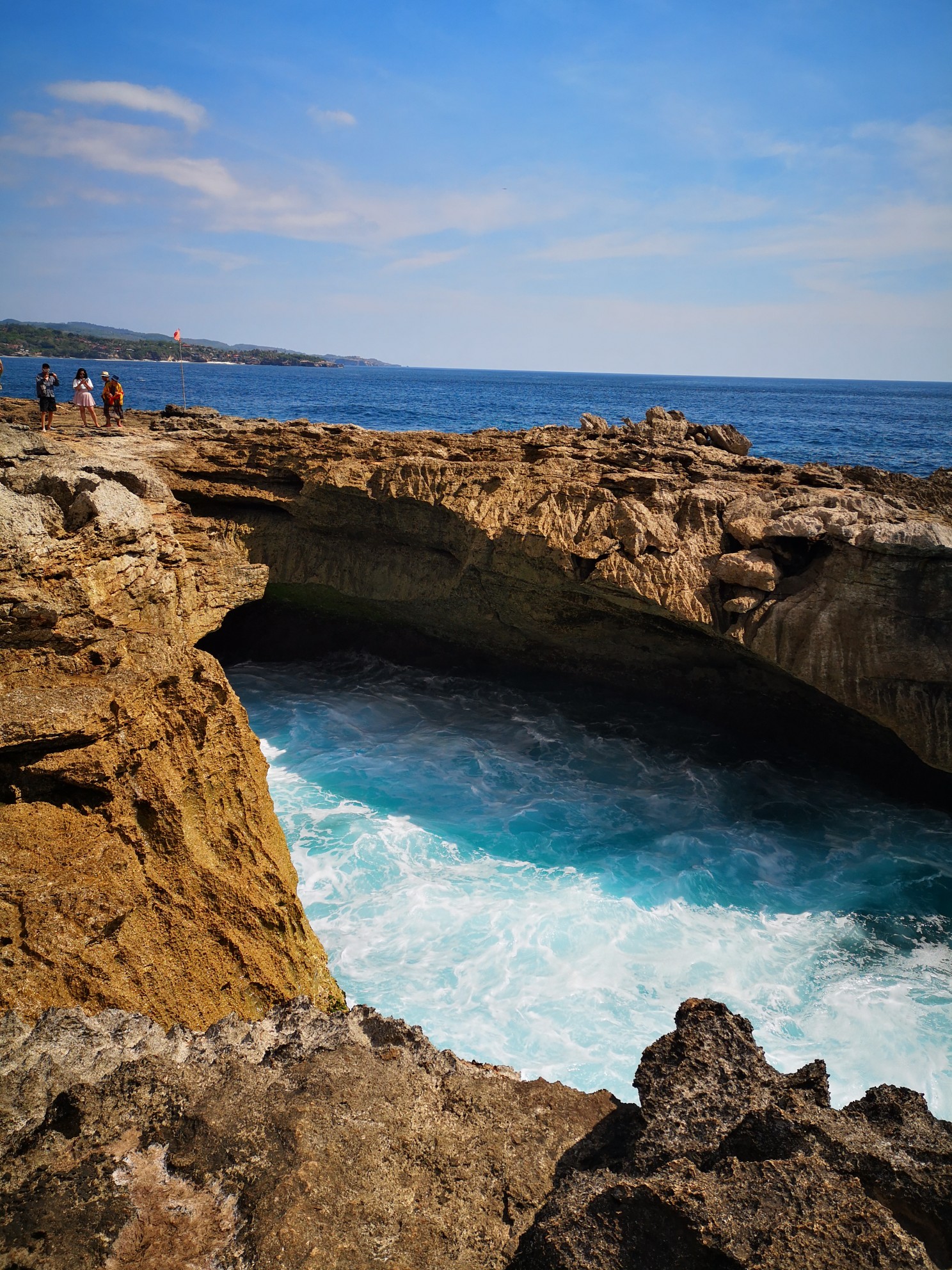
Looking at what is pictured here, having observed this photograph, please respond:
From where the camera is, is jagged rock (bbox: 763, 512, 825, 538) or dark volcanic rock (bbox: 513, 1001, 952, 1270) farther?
jagged rock (bbox: 763, 512, 825, 538)

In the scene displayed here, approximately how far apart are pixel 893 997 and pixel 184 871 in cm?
724

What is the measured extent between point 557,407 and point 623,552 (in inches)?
2559

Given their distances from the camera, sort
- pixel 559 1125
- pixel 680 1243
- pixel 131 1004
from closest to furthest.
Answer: pixel 680 1243
pixel 559 1125
pixel 131 1004

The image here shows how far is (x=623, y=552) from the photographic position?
11.0 meters

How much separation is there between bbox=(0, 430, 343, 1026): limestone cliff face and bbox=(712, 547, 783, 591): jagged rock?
653 centimetres

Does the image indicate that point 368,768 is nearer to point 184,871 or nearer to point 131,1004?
point 184,871

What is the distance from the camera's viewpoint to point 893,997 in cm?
833

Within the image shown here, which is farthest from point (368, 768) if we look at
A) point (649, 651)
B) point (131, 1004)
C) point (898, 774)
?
point (898, 774)

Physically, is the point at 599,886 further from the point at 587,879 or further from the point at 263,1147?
the point at 263,1147

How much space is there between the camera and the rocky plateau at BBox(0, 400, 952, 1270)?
10.4ft

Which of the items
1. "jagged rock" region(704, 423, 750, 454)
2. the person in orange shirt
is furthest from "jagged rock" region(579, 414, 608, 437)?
the person in orange shirt

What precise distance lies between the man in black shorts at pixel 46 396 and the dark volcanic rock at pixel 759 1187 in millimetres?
15736

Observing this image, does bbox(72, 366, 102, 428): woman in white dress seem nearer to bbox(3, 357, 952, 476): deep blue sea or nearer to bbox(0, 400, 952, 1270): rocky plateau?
bbox(0, 400, 952, 1270): rocky plateau

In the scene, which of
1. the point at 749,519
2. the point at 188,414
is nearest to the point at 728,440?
the point at 749,519
